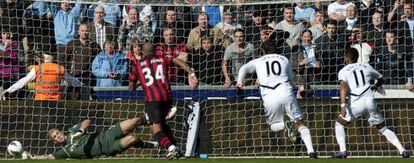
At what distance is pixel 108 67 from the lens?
20.4 meters

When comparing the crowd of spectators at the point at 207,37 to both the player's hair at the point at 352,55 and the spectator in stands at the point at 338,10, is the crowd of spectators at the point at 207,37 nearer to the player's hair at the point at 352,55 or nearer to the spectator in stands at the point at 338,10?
the spectator in stands at the point at 338,10

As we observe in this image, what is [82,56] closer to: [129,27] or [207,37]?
[129,27]

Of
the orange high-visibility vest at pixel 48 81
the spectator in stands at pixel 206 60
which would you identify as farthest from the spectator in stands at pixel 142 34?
the orange high-visibility vest at pixel 48 81

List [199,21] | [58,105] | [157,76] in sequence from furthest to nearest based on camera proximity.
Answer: [199,21] < [58,105] < [157,76]

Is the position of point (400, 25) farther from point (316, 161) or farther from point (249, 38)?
point (316, 161)

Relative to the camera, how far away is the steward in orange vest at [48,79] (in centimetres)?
1983

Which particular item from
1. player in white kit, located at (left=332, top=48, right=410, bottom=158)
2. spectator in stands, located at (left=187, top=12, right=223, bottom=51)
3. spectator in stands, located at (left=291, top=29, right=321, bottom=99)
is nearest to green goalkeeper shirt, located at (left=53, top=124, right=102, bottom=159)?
spectator in stands, located at (left=187, top=12, right=223, bottom=51)

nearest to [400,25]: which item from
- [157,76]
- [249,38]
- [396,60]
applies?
[396,60]

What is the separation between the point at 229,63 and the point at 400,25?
10.4ft

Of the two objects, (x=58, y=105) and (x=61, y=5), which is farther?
(x=61, y=5)

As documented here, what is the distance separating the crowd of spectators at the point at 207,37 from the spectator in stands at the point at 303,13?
2 cm

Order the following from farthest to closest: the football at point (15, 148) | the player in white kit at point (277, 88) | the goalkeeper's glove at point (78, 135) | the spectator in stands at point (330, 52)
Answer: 1. the spectator in stands at point (330, 52)
2. the football at point (15, 148)
3. the goalkeeper's glove at point (78, 135)
4. the player in white kit at point (277, 88)

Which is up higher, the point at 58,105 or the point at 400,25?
the point at 400,25

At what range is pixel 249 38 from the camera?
2059cm
